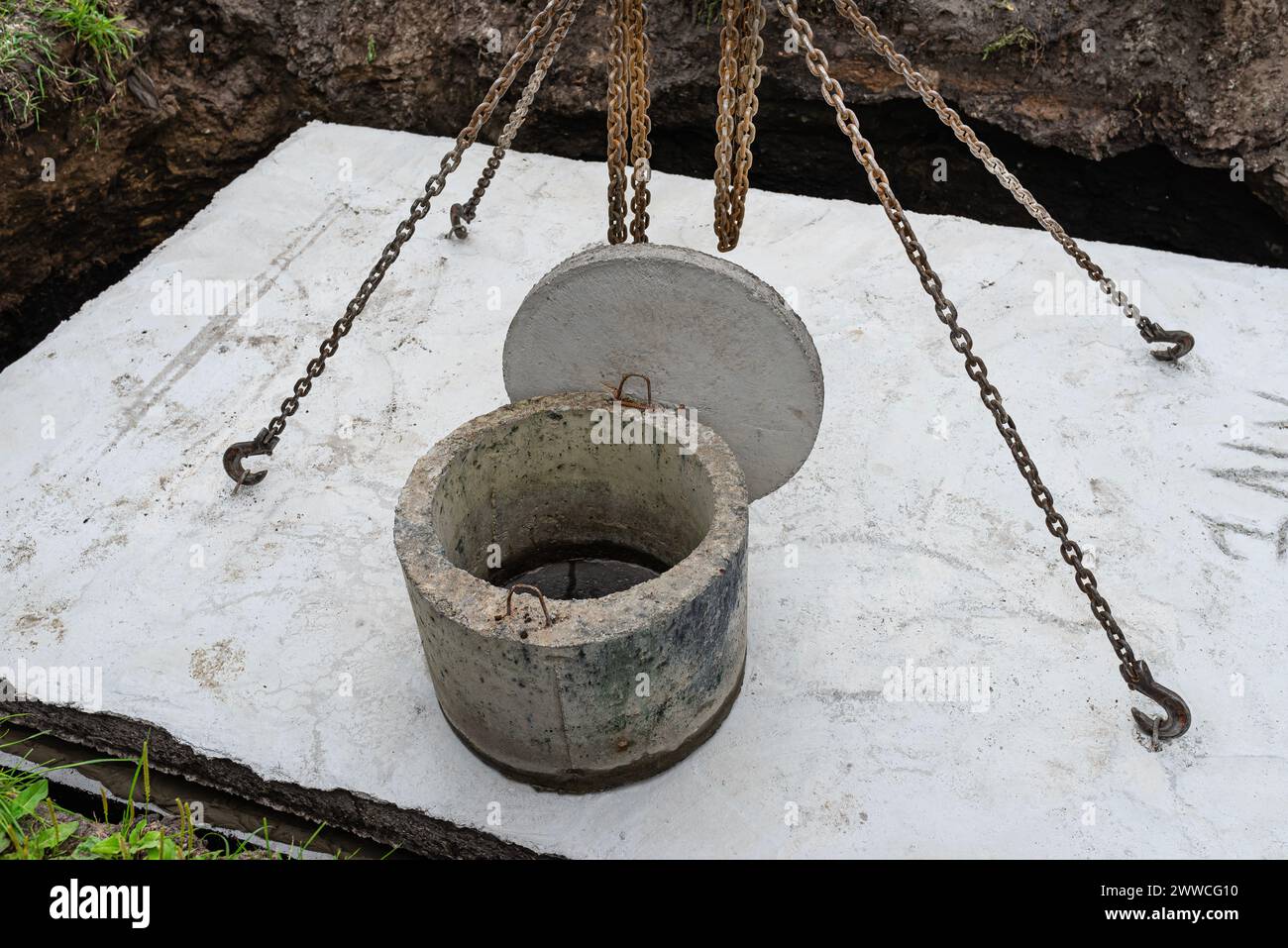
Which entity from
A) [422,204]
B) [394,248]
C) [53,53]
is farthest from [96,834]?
[53,53]

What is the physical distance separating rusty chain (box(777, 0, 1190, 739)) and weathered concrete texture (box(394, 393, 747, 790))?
2.68ft

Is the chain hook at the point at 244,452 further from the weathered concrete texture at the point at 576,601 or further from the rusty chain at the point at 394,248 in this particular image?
the weathered concrete texture at the point at 576,601

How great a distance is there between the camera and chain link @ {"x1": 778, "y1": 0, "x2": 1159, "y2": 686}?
11.0 feet

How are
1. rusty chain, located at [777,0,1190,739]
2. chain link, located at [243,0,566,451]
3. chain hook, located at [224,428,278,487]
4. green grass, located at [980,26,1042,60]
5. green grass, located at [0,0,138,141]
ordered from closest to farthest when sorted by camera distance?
rusty chain, located at [777,0,1190,739] → chain link, located at [243,0,566,451] → chain hook, located at [224,428,278,487] → green grass, located at [0,0,138,141] → green grass, located at [980,26,1042,60]

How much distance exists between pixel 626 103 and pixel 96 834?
9.48ft

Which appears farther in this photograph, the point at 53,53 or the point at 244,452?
the point at 53,53

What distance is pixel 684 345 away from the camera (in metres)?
3.93

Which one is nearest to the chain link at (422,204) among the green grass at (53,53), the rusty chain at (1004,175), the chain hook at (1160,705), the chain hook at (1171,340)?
the rusty chain at (1004,175)

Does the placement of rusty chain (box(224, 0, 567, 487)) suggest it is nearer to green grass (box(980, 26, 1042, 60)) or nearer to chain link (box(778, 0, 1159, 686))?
chain link (box(778, 0, 1159, 686))

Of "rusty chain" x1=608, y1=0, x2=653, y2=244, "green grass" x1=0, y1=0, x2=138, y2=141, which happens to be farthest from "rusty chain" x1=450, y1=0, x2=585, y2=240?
"green grass" x1=0, y1=0, x2=138, y2=141

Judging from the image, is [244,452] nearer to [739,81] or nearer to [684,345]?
[684,345]

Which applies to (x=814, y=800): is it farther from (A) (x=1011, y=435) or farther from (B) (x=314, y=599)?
(B) (x=314, y=599)

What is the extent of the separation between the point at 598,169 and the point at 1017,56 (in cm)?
233

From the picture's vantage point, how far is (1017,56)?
613 cm
